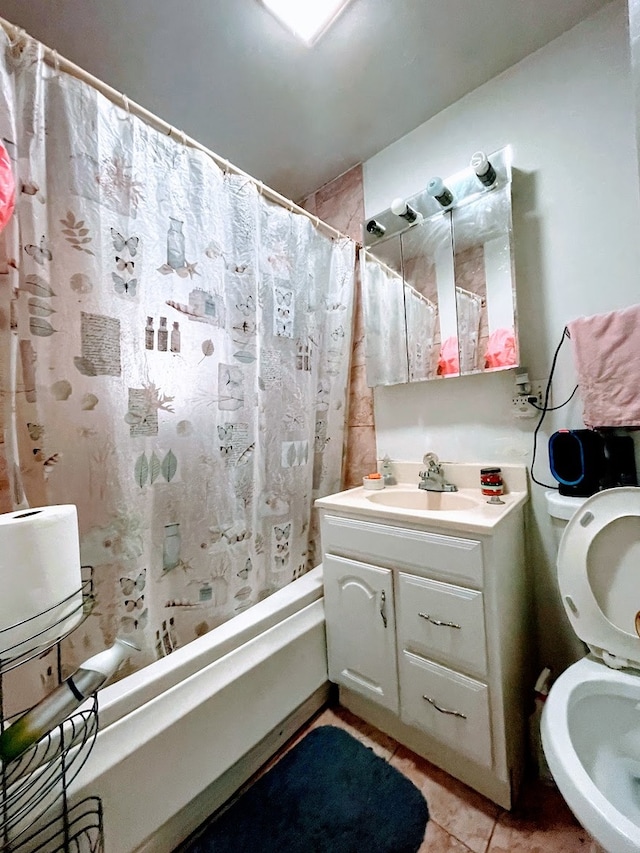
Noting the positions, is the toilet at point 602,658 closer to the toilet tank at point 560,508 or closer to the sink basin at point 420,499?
the toilet tank at point 560,508

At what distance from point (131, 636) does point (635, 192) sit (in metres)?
2.02

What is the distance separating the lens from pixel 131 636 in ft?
3.19

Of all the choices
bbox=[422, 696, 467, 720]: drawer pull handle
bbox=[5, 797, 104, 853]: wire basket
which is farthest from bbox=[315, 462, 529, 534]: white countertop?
bbox=[5, 797, 104, 853]: wire basket

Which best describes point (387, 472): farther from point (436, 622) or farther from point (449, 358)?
point (436, 622)

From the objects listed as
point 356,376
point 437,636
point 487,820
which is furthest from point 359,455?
point 487,820

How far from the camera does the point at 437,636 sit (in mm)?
1035

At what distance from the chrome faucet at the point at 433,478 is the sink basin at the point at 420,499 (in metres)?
0.02

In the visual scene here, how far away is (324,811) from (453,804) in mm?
380

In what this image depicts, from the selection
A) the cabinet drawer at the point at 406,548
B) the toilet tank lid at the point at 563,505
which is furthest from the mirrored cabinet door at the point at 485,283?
the cabinet drawer at the point at 406,548

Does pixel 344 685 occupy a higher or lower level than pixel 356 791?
higher

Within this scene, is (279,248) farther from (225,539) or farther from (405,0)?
(225,539)

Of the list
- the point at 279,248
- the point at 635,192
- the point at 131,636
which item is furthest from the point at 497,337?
the point at 131,636

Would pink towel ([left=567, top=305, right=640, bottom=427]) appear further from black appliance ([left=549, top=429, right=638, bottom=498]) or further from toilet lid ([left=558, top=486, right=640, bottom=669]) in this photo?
toilet lid ([left=558, top=486, right=640, bottom=669])

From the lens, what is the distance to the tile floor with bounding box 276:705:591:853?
35.8 inches
